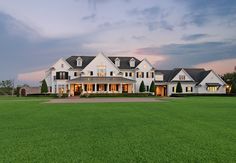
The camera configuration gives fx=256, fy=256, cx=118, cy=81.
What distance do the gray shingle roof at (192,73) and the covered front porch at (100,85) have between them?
38.4 feet

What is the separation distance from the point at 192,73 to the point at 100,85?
26.4 meters

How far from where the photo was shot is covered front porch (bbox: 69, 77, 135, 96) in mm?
52250

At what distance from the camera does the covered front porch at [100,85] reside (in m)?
52.2

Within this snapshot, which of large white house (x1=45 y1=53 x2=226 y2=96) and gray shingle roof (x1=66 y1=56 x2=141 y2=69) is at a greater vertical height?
gray shingle roof (x1=66 y1=56 x2=141 y2=69)

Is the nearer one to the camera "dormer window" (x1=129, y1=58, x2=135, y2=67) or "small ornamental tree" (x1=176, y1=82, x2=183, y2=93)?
"small ornamental tree" (x1=176, y1=82, x2=183, y2=93)

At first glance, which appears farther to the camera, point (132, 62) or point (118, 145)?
point (132, 62)

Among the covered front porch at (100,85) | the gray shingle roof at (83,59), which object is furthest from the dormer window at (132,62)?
the gray shingle roof at (83,59)

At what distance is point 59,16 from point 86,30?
7.25m

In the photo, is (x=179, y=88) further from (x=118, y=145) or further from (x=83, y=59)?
(x=118, y=145)

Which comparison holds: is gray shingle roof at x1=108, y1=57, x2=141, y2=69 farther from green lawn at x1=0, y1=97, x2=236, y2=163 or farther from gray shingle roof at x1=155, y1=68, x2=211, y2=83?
green lawn at x1=0, y1=97, x2=236, y2=163

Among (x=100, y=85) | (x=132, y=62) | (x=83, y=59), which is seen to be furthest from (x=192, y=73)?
(x=83, y=59)

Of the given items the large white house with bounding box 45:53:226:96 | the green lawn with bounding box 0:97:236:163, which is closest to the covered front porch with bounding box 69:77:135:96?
the large white house with bounding box 45:53:226:96

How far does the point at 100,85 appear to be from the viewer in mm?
54469

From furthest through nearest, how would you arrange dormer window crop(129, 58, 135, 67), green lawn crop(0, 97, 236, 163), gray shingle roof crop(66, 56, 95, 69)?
dormer window crop(129, 58, 135, 67)
gray shingle roof crop(66, 56, 95, 69)
green lawn crop(0, 97, 236, 163)
